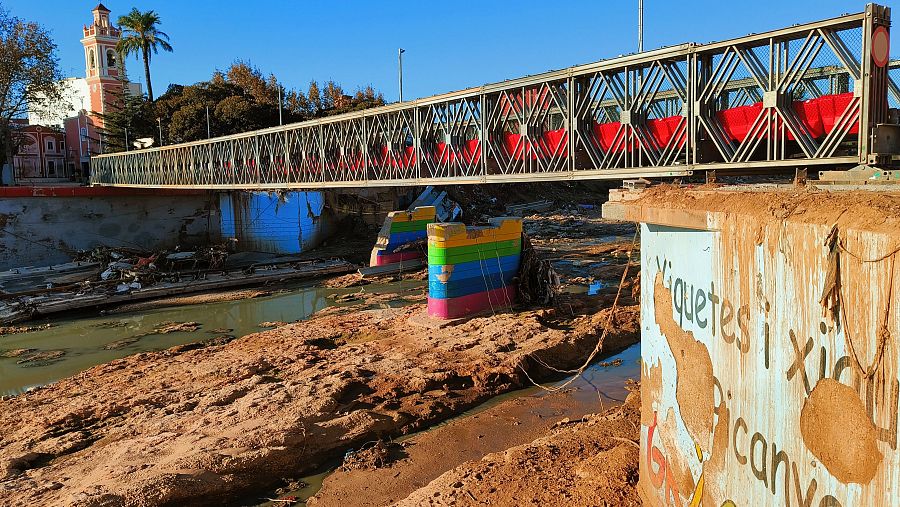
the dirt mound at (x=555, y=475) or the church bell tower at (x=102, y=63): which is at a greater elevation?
the church bell tower at (x=102, y=63)

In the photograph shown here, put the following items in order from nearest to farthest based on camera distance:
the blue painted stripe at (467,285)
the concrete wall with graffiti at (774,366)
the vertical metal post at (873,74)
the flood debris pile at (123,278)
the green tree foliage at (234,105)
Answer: the concrete wall with graffiti at (774,366) < the vertical metal post at (873,74) < the blue painted stripe at (467,285) < the flood debris pile at (123,278) < the green tree foliage at (234,105)

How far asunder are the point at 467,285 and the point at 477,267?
2.12ft

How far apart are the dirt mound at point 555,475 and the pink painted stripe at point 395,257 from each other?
20.1 meters

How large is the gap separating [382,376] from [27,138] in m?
63.4

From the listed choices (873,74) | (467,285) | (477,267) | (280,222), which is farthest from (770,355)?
(280,222)

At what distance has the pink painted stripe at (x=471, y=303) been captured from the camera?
17688mm

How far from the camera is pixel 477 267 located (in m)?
18.3

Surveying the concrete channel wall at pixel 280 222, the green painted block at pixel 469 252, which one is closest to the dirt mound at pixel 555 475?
the green painted block at pixel 469 252

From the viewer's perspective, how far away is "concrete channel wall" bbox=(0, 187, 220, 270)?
3291cm

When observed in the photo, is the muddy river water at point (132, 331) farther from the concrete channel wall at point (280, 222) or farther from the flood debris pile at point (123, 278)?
the concrete channel wall at point (280, 222)

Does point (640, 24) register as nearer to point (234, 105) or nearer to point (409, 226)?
point (409, 226)

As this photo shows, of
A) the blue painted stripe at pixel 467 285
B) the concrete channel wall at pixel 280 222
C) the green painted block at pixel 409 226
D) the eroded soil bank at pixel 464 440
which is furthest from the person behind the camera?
the concrete channel wall at pixel 280 222

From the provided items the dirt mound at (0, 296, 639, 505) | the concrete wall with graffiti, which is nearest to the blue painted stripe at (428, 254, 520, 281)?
the dirt mound at (0, 296, 639, 505)

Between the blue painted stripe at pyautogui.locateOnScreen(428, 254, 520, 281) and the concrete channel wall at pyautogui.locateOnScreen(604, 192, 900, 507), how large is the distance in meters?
11.5
